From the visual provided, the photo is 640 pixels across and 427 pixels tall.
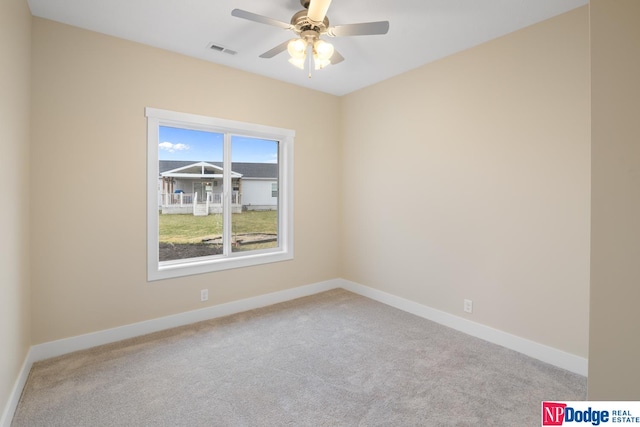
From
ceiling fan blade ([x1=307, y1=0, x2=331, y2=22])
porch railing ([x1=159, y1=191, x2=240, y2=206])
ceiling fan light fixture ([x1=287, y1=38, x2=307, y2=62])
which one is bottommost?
porch railing ([x1=159, y1=191, x2=240, y2=206])

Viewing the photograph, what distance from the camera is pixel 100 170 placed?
2.74m

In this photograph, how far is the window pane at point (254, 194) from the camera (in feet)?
12.3

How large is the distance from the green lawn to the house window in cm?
1

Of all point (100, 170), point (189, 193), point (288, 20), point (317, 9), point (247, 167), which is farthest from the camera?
point (247, 167)

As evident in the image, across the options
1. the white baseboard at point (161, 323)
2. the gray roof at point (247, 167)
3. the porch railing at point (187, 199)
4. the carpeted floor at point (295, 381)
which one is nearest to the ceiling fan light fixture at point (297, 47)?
the gray roof at point (247, 167)

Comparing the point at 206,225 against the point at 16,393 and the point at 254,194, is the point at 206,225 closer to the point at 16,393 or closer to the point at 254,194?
the point at 254,194

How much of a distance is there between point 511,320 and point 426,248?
1.01 m

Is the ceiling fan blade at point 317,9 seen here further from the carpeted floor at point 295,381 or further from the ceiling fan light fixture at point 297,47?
the carpeted floor at point 295,381

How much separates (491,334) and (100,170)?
382 centimetres

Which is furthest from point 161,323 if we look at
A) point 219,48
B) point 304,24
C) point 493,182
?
point 493,182

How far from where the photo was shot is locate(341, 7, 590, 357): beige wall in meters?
2.37

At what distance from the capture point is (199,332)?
3016mm

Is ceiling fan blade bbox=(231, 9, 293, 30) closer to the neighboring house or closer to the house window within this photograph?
the house window

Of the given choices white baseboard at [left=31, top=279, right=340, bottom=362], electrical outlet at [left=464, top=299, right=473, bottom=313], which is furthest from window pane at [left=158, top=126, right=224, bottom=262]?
electrical outlet at [left=464, top=299, right=473, bottom=313]
